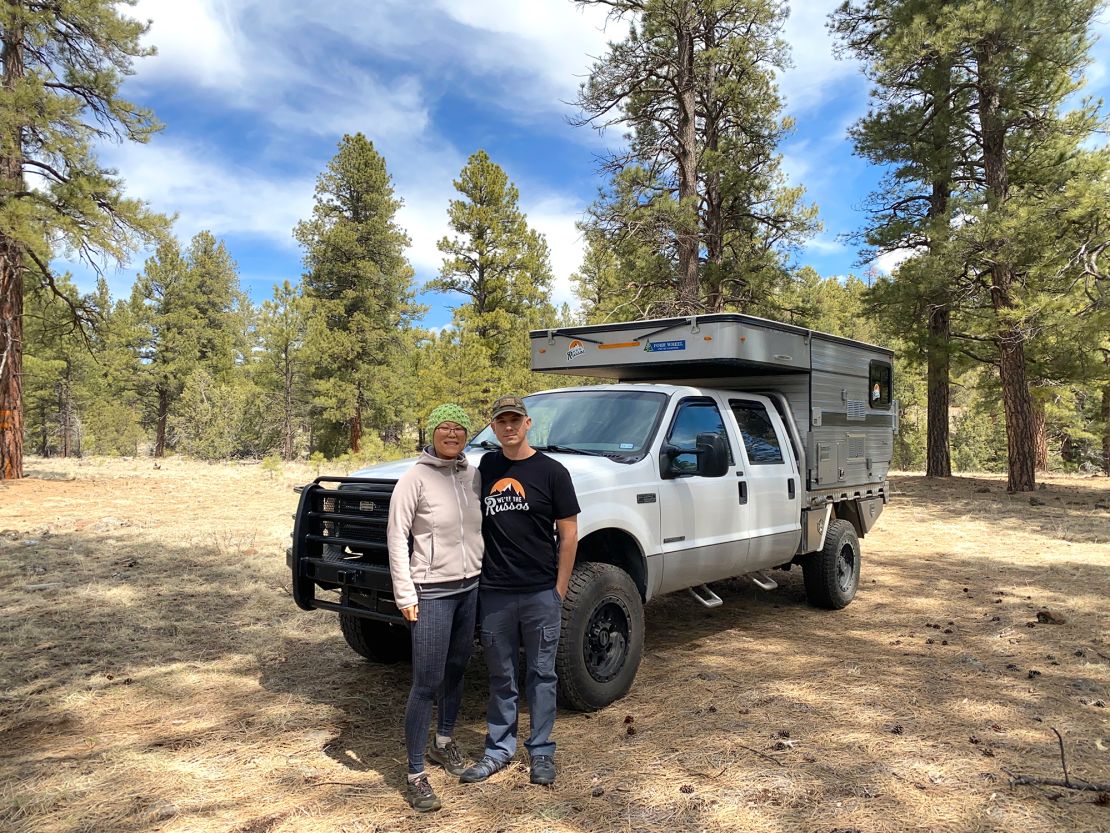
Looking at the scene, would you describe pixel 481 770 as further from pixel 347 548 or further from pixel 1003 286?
pixel 1003 286

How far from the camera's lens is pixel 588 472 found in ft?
14.6

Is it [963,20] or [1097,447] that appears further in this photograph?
[1097,447]

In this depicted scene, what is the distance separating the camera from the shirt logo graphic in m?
3.54

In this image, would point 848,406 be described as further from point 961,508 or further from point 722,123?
point 722,123

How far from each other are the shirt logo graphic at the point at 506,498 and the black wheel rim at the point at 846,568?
4.68 metres

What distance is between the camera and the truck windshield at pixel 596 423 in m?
5.14

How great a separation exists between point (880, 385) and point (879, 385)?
0.04 meters

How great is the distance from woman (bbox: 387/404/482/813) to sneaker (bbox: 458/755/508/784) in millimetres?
247

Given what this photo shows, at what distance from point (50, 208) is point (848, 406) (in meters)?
15.5

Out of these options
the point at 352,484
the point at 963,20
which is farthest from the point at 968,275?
the point at 352,484

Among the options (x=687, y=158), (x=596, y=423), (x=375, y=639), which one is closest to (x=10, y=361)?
(x=375, y=639)

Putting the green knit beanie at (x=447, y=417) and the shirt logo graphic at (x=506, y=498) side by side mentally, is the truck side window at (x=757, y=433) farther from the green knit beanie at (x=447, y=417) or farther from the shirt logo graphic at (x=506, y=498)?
the green knit beanie at (x=447, y=417)

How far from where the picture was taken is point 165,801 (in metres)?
3.35

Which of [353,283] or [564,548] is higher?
[353,283]
